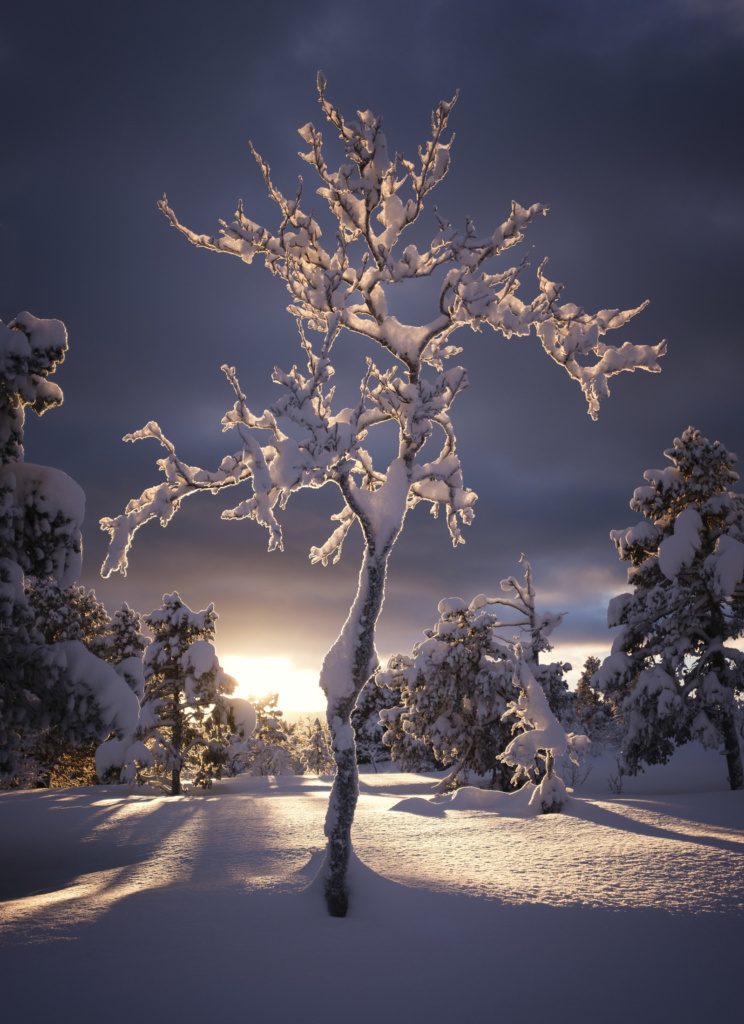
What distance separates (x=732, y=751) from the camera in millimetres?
17281

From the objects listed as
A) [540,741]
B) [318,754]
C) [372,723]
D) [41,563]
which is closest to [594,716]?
[372,723]

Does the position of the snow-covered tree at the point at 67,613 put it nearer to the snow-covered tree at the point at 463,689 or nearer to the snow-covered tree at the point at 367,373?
the snow-covered tree at the point at 463,689

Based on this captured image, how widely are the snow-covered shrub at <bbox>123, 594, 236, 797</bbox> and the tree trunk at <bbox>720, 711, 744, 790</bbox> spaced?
59.0 feet

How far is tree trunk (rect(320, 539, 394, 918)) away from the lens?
19.6 feet

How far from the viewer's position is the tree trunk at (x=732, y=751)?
17.2 metres

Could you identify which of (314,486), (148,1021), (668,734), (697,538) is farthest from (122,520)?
(668,734)

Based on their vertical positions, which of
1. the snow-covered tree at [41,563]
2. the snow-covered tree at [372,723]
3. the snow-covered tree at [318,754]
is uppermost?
the snow-covered tree at [41,563]

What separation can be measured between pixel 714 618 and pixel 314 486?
17909 mm

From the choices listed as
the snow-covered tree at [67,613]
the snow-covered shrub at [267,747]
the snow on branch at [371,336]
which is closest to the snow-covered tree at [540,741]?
the snow on branch at [371,336]

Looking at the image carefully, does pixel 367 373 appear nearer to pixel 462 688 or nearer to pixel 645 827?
pixel 645 827

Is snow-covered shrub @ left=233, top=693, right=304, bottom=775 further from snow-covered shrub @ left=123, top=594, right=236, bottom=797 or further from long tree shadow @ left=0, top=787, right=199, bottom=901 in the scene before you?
long tree shadow @ left=0, top=787, right=199, bottom=901

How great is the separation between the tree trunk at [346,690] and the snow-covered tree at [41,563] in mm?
4256

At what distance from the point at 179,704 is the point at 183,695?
3.18 ft

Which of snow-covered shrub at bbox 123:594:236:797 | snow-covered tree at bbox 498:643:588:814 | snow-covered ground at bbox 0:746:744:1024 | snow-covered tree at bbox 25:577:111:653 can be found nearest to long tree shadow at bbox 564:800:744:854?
snow-covered ground at bbox 0:746:744:1024
